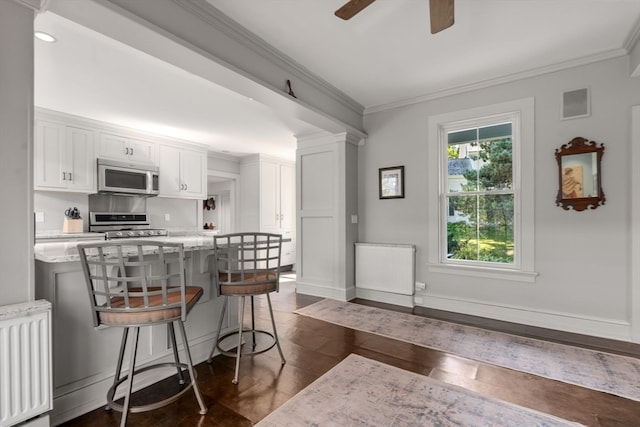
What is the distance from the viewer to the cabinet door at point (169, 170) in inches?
197

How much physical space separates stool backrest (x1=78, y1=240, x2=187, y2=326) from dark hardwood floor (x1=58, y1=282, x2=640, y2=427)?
2.05ft

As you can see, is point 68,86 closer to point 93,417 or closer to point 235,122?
point 235,122

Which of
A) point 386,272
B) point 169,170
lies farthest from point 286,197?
point 386,272

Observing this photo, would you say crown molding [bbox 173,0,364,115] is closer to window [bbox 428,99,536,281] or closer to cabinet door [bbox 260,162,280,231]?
window [bbox 428,99,536,281]

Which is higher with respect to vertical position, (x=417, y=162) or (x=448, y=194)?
(x=417, y=162)

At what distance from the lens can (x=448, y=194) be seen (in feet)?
12.0

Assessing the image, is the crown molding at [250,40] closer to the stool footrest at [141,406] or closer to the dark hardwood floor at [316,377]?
the stool footrest at [141,406]

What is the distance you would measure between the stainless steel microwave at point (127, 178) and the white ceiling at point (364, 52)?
712 mm

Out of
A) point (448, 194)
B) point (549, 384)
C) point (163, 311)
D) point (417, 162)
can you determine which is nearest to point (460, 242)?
point (448, 194)

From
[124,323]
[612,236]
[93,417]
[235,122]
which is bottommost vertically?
[93,417]

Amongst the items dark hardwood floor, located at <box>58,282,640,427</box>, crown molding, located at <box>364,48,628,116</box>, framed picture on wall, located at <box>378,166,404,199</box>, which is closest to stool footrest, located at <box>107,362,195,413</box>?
dark hardwood floor, located at <box>58,282,640,427</box>

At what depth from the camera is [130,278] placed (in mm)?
1458

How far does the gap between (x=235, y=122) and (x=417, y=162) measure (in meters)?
2.57

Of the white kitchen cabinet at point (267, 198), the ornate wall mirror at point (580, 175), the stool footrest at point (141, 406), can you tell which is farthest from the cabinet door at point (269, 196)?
the ornate wall mirror at point (580, 175)
